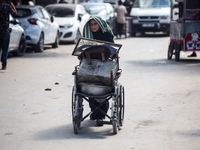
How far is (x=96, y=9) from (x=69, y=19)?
17.8 ft

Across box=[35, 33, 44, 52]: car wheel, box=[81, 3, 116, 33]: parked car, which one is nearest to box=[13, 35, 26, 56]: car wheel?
box=[35, 33, 44, 52]: car wheel

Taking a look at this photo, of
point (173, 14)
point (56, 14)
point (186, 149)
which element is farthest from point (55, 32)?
point (186, 149)

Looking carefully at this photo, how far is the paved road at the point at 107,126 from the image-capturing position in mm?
6332

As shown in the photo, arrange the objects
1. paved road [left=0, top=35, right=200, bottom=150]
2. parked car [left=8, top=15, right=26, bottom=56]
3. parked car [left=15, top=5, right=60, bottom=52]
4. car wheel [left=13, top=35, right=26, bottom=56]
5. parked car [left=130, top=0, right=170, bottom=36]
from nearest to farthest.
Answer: paved road [left=0, top=35, right=200, bottom=150] < parked car [left=8, top=15, right=26, bottom=56] < car wheel [left=13, top=35, right=26, bottom=56] < parked car [left=15, top=5, right=60, bottom=52] < parked car [left=130, top=0, right=170, bottom=36]

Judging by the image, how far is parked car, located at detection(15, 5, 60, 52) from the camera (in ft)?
64.7

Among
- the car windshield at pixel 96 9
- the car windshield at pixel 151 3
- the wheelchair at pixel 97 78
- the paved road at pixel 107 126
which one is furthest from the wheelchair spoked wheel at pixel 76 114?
the car windshield at pixel 151 3

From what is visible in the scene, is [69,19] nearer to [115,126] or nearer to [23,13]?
[23,13]

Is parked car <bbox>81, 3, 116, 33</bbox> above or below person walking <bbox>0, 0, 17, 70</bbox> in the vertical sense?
below

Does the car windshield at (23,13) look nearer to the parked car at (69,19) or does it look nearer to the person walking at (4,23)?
the parked car at (69,19)

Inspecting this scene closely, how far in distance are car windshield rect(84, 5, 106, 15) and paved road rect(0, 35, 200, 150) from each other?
1384 centimetres

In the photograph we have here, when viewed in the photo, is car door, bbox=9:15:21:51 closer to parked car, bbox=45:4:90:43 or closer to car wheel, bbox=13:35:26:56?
car wheel, bbox=13:35:26:56

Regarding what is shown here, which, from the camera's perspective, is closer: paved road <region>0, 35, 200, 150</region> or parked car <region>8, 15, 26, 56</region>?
paved road <region>0, 35, 200, 150</region>

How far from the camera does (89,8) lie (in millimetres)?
29500

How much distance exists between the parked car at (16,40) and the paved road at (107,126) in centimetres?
149
